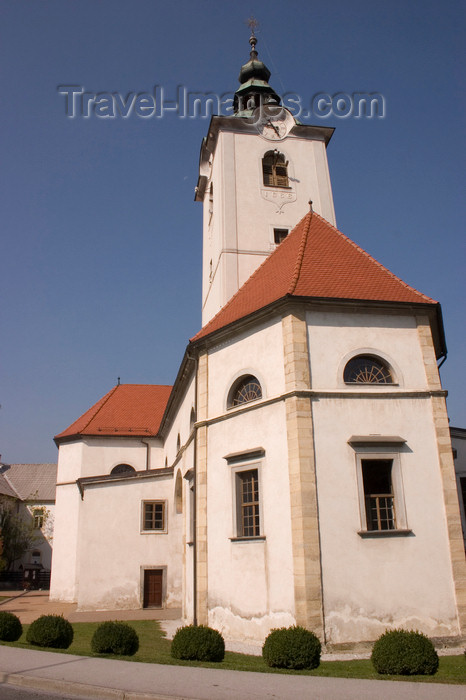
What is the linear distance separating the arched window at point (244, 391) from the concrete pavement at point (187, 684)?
7525mm

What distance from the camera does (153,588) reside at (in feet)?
81.5

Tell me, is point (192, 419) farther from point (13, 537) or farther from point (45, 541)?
point (45, 541)

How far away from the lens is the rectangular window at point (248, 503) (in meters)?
14.6

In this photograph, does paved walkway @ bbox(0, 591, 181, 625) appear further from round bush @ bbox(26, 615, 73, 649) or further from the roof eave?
the roof eave

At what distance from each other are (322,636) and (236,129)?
2160 cm

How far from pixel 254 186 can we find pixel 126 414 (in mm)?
16095

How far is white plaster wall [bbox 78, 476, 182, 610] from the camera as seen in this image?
24250 mm

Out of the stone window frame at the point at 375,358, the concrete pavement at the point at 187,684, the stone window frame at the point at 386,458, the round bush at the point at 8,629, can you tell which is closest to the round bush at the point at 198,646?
the concrete pavement at the point at 187,684

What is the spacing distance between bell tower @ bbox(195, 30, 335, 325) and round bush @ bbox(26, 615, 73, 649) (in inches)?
534

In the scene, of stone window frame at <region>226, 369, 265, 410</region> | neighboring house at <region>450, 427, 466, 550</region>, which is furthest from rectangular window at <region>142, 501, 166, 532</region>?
neighboring house at <region>450, 427, 466, 550</region>

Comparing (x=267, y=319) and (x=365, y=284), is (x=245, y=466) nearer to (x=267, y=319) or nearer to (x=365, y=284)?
(x=267, y=319)

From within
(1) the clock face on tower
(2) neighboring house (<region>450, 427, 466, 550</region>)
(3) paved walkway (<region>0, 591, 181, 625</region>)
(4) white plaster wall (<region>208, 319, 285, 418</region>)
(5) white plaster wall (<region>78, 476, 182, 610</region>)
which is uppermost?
(1) the clock face on tower

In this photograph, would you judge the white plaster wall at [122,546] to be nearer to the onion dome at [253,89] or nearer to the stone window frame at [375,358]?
the stone window frame at [375,358]

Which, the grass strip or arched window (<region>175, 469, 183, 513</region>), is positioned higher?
arched window (<region>175, 469, 183, 513</region>)
